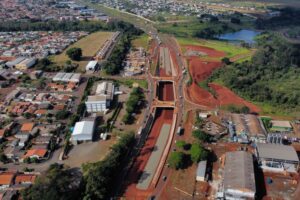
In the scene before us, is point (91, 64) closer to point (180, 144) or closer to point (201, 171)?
point (180, 144)

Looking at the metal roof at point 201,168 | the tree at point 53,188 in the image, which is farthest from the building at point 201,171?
the tree at point 53,188

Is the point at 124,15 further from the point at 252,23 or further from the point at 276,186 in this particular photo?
the point at 276,186

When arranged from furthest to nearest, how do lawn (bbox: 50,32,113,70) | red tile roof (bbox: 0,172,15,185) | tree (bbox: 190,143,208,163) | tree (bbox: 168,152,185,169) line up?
lawn (bbox: 50,32,113,70), tree (bbox: 190,143,208,163), tree (bbox: 168,152,185,169), red tile roof (bbox: 0,172,15,185)

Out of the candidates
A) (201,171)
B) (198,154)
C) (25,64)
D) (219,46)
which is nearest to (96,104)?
(198,154)

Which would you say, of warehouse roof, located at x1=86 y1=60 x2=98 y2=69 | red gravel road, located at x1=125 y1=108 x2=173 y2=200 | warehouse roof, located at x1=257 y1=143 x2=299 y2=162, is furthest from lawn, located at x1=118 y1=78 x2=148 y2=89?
warehouse roof, located at x1=257 y1=143 x2=299 y2=162

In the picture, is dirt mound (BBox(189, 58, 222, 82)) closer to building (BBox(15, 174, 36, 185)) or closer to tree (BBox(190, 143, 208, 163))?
tree (BBox(190, 143, 208, 163))

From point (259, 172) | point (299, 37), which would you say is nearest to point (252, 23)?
point (299, 37)
